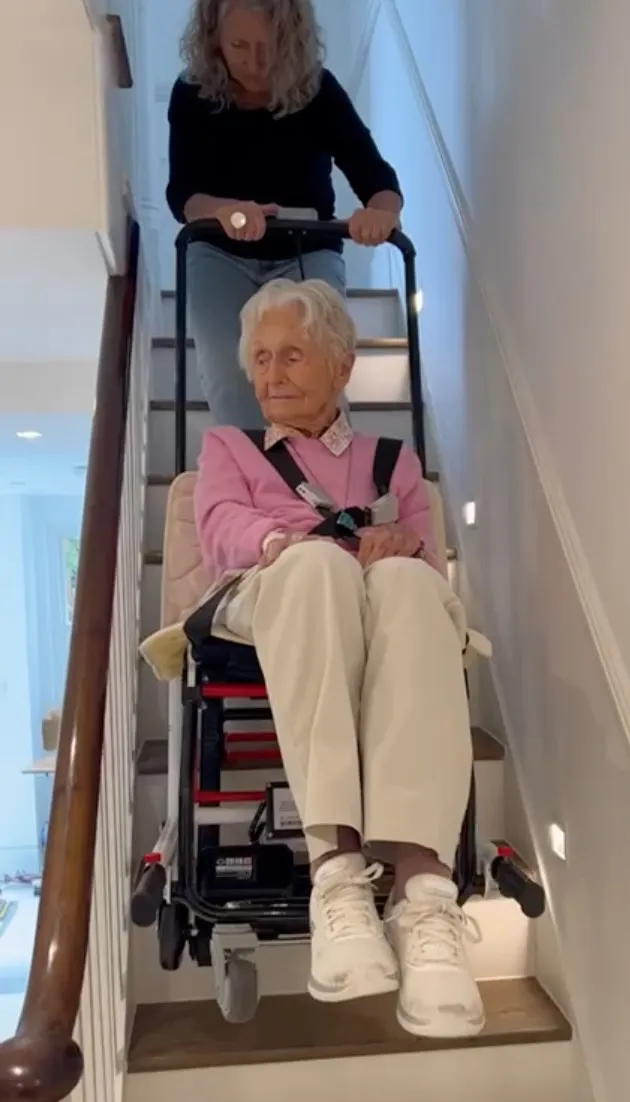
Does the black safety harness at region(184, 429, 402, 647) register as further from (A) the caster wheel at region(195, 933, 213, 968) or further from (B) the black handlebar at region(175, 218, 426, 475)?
(A) the caster wheel at region(195, 933, 213, 968)

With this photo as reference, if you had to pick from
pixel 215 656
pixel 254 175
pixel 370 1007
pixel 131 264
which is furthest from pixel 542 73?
pixel 370 1007

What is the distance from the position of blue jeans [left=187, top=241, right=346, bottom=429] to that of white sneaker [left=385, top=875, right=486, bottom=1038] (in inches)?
48.7

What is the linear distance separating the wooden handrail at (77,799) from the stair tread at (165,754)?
0.51m

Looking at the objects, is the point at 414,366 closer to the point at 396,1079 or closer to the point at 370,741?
the point at 370,741

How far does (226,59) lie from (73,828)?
6.13 feet

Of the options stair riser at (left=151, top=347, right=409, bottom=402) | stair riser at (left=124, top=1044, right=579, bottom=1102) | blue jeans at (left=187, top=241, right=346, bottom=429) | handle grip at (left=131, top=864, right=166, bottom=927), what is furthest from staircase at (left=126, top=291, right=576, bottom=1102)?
stair riser at (left=151, top=347, right=409, bottom=402)

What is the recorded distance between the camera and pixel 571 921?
5.61 ft

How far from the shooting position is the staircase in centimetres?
159

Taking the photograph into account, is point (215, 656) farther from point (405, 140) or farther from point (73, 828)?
point (405, 140)

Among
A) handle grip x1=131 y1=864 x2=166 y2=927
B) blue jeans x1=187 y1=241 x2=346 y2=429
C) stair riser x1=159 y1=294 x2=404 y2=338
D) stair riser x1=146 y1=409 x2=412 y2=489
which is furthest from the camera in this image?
stair riser x1=159 y1=294 x2=404 y2=338

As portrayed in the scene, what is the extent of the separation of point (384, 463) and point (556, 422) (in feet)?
1.07

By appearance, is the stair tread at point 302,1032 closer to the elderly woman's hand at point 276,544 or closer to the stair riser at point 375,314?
the elderly woman's hand at point 276,544

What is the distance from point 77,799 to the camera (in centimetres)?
120

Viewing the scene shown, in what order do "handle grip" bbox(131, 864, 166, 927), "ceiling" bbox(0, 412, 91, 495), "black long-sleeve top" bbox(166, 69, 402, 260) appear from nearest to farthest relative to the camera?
"handle grip" bbox(131, 864, 166, 927) → "black long-sleeve top" bbox(166, 69, 402, 260) → "ceiling" bbox(0, 412, 91, 495)
